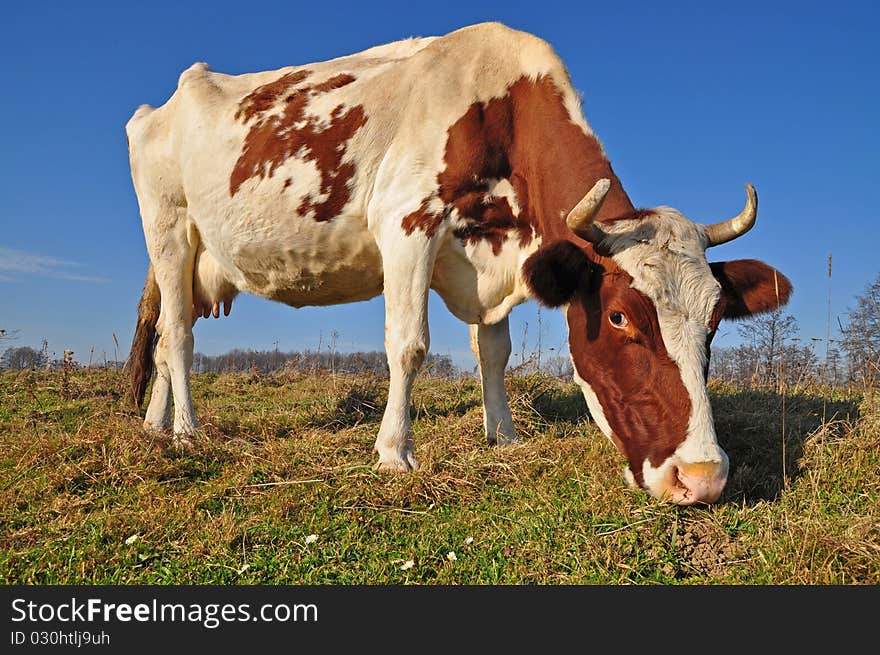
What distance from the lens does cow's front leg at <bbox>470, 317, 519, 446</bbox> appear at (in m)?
6.41

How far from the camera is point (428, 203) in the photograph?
5625 millimetres

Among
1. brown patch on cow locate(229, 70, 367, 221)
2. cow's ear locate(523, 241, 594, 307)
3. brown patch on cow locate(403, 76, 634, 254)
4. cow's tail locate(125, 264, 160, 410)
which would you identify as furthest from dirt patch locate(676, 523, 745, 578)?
cow's tail locate(125, 264, 160, 410)

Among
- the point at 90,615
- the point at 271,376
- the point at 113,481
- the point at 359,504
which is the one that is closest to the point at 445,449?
the point at 359,504

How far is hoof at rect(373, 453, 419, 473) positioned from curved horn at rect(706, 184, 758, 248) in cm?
257

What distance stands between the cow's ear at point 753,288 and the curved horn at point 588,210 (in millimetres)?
1252

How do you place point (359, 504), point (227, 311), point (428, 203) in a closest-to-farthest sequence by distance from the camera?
point (359, 504)
point (428, 203)
point (227, 311)

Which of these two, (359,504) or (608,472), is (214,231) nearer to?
(359,504)

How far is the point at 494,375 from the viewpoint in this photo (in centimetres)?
662

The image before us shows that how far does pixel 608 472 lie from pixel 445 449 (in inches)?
62.0

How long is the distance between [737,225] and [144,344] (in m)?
6.46

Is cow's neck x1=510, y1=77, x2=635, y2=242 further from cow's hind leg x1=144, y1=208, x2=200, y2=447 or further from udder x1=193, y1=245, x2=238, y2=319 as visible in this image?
cow's hind leg x1=144, y1=208, x2=200, y2=447

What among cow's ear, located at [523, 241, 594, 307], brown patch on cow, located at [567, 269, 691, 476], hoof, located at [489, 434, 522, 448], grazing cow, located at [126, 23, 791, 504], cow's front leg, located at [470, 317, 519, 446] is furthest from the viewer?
cow's front leg, located at [470, 317, 519, 446]

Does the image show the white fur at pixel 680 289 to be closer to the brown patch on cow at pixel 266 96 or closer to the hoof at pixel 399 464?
the hoof at pixel 399 464

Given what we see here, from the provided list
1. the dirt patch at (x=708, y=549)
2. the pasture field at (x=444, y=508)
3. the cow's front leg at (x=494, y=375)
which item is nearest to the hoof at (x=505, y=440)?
the cow's front leg at (x=494, y=375)
